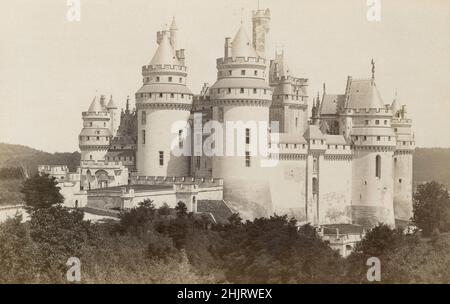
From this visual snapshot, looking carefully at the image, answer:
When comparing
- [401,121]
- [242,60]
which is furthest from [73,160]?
[401,121]

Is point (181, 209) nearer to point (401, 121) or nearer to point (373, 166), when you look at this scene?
point (373, 166)

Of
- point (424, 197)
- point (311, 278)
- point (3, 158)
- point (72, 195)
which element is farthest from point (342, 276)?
point (3, 158)

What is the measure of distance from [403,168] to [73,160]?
1329 inches

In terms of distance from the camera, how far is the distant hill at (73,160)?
218 ft

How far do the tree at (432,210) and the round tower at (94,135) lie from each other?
26698 millimetres

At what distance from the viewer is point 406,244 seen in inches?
1907

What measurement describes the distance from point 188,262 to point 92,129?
A: 26.5 metres

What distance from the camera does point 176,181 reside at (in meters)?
56.1

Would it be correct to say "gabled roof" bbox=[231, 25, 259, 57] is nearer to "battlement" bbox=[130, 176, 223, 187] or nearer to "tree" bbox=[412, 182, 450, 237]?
"battlement" bbox=[130, 176, 223, 187]

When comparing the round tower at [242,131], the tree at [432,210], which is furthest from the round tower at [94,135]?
the tree at [432,210]

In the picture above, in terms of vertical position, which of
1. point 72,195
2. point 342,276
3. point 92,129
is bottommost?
point 342,276

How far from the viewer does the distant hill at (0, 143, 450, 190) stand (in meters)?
66.5

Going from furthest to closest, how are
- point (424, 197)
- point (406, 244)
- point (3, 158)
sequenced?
point (3, 158) → point (424, 197) → point (406, 244)
